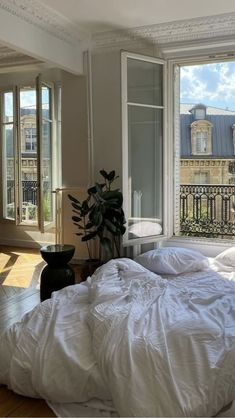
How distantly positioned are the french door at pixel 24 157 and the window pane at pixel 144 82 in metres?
1.78

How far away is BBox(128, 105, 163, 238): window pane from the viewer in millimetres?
4855

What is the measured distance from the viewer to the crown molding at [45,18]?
3803 millimetres

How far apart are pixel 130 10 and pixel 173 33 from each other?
0.71m

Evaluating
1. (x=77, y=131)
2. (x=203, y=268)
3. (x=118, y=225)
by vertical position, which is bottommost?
(x=203, y=268)

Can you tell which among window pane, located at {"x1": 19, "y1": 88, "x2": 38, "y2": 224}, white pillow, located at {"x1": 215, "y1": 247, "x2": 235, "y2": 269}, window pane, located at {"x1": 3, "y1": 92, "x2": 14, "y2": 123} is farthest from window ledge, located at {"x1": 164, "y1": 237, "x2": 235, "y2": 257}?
window pane, located at {"x1": 3, "y1": 92, "x2": 14, "y2": 123}

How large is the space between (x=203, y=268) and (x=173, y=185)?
1.42 metres

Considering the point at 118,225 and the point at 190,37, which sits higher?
the point at 190,37

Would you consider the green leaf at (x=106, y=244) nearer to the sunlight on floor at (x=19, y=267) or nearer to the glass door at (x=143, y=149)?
the glass door at (x=143, y=149)

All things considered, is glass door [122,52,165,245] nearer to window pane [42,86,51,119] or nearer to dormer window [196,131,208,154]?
dormer window [196,131,208,154]

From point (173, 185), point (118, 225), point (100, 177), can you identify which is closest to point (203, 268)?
point (118, 225)

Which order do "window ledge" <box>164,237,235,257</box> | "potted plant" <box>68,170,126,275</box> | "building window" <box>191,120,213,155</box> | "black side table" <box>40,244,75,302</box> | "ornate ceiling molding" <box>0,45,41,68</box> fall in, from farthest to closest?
"building window" <box>191,120,213,155</box>, "ornate ceiling molding" <box>0,45,41,68</box>, "window ledge" <box>164,237,235,257</box>, "potted plant" <box>68,170,126,275</box>, "black side table" <box>40,244,75,302</box>

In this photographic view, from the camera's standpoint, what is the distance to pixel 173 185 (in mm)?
5082

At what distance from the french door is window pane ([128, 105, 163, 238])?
5.57 feet

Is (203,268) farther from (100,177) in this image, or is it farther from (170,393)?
(170,393)
